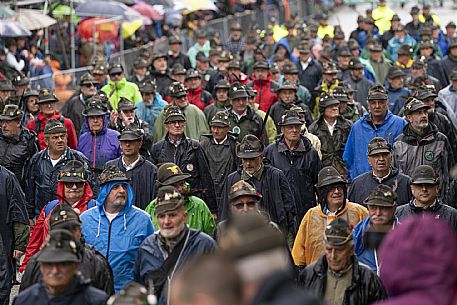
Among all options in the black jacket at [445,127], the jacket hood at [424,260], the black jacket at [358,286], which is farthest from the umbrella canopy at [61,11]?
the jacket hood at [424,260]

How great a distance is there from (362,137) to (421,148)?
3.65ft

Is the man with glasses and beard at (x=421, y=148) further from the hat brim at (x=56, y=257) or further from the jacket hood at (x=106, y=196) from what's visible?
the hat brim at (x=56, y=257)

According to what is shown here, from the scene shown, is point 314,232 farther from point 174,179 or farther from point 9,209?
point 9,209

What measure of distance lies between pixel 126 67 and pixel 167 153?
520 inches

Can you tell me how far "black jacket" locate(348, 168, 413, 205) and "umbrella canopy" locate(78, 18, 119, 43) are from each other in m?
14.5

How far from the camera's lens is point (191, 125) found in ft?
53.5

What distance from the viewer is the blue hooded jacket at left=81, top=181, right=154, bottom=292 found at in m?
10.0

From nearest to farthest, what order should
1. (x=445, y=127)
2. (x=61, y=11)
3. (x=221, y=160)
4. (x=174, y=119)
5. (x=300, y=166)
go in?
(x=300, y=166)
(x=174, y=119)
(x=221, y=160)
(x=445, y=127)
(x=61, y=11)

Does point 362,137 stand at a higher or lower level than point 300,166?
higher

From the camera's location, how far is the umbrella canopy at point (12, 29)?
71.5 ft

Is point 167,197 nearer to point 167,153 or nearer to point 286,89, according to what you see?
point 167,153

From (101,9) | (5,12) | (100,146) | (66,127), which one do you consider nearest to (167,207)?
(100,146)

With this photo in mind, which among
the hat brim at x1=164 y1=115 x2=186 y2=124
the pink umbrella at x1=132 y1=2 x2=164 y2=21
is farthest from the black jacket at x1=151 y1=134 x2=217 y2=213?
the pink umbrella at x1=132 y1=2 x2=164 y2=21

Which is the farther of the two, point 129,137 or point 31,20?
point 31,20
